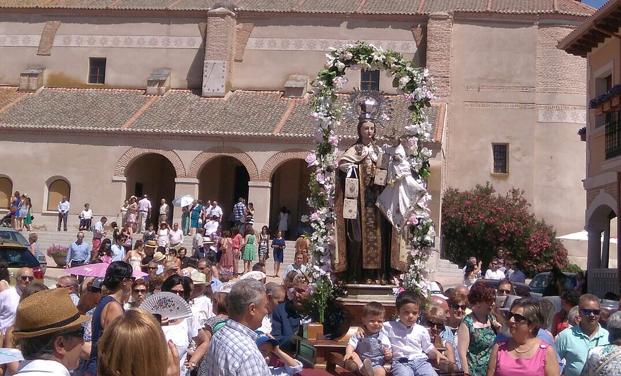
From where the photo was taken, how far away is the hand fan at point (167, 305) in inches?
268

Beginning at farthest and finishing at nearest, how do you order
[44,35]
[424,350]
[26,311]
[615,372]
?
1. [44,35]
2. [424,350]
3. [615,372]
4. [26,311]

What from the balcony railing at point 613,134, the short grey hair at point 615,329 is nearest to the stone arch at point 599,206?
the balcony railing at point 613,134

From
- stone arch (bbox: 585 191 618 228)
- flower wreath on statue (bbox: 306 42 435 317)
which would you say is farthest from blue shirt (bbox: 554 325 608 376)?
stone arch (bbox: 585 191 618 228)

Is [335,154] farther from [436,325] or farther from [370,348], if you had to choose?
[370,348]

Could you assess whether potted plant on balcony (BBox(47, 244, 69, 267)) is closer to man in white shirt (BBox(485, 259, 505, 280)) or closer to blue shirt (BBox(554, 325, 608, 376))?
man in white shirt (BBox(485, 259, 505, 280))

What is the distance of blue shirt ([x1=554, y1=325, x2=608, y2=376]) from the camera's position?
7.05m

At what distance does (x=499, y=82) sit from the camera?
36406 millimetres

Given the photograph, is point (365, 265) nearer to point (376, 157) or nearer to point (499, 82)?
point (376, 157)

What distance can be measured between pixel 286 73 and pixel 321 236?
2888cm

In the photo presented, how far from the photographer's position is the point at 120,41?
39125mm

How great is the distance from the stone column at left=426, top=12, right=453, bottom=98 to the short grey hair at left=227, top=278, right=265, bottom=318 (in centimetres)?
3234

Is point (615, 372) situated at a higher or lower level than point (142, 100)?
lower

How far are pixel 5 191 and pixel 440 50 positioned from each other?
1995 cm

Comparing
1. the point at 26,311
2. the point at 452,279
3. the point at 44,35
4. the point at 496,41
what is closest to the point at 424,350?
the point at 26,311
